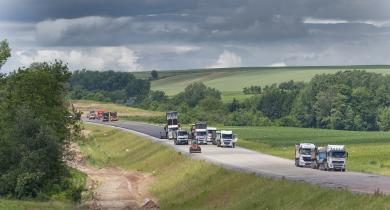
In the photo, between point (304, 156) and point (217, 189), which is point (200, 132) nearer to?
point (304, 156)

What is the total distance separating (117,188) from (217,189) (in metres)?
21.6

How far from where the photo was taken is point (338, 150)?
8606 cm

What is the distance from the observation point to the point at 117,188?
325 feet

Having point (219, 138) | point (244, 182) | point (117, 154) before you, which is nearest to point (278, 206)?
point (244, 182)

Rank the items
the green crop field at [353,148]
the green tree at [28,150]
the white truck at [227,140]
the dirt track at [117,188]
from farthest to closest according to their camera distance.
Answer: the white truck at [227,140] < the green crop field at [353,148] < the dirt track at [117,188] < the green tree at [28,150]

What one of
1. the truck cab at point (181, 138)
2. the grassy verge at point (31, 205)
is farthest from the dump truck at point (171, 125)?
the grassy verge at point (31, 205)

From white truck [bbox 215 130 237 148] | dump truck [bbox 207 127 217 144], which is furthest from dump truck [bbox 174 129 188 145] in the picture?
white truck [bbox 215 130 237 148]

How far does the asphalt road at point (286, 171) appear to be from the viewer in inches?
2640

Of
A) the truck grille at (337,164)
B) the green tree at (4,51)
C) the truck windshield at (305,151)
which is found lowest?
the truck grille at (337,164)

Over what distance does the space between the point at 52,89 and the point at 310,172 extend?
29.2m

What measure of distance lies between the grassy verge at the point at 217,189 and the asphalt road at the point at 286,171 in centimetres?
217

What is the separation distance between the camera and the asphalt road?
67062mm

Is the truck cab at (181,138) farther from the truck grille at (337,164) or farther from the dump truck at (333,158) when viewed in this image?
the truck grille at (337,164)

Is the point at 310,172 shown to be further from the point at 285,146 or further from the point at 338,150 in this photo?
the point at 285,146
